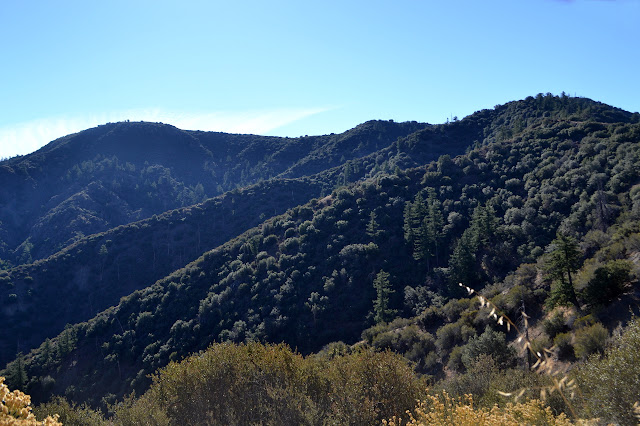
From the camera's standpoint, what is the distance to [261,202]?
85.2 m

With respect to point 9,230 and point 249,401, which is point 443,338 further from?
point 9,230

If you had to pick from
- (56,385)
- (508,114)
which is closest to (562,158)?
(508,114)

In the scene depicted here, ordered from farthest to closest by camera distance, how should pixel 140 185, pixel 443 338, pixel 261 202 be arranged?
pixel 140 185 → pixel 261 202 → pixel 443 338

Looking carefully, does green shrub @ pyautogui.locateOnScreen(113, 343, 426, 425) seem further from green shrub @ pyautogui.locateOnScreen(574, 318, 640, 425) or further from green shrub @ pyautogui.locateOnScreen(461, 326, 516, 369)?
green shrub @ pyautogui.locateOnScreen(461, 326, 516, 369)

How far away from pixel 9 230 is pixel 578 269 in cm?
12199

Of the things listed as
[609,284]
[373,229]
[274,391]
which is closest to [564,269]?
[609,284]

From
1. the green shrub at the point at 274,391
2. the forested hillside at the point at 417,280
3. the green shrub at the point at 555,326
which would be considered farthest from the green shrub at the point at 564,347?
the green shrub at the point at 274,391

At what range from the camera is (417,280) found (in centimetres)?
4228

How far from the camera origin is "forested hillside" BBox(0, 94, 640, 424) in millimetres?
22109

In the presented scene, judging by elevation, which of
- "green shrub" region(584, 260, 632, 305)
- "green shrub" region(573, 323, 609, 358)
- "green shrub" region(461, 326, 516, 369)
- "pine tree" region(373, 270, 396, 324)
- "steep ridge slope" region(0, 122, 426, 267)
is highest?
"steep ridge slope" region(0, 122, 426, 267)

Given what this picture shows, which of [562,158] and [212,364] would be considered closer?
[212,364]

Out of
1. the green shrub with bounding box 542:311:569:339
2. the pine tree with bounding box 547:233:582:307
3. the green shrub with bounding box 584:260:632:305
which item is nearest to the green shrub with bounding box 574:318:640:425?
the green shrub with bounding box 542:311:569:339

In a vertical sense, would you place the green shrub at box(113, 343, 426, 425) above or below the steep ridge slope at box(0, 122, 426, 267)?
below

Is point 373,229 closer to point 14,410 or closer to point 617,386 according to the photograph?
point 617,386
